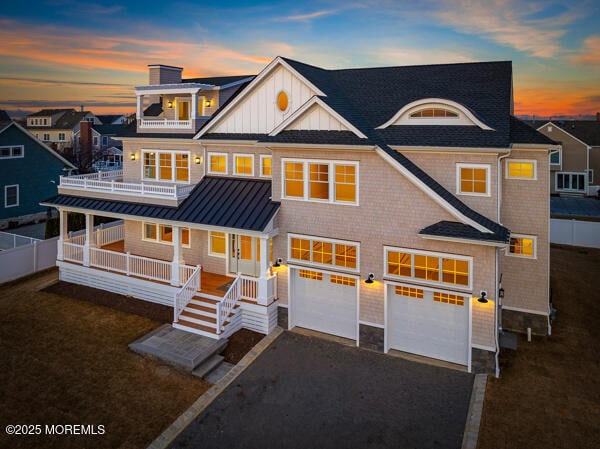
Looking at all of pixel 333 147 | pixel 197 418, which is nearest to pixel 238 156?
pixel 333 147

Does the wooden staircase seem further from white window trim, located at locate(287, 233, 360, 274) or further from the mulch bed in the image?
white window trim, located at locate(287, 233, 360, 274)

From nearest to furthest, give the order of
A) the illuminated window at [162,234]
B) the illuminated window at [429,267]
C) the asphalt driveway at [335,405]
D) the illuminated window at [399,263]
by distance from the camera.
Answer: the asphalt driveway at [335,405] → the illuminated window at [429,267] → the illuminated window at [399,263] → the illuminated window at [162,234]

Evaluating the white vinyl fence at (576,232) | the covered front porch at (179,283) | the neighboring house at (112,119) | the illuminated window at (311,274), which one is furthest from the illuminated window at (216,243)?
the neighboring house at (112,119)

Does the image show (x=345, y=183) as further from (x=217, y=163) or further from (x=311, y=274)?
(x=217, y=163)

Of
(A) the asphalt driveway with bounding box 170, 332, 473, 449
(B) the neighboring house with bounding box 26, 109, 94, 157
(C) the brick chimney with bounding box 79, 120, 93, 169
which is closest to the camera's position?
(A) the asphalt driveway with bounding box 170, 332, 473, 449

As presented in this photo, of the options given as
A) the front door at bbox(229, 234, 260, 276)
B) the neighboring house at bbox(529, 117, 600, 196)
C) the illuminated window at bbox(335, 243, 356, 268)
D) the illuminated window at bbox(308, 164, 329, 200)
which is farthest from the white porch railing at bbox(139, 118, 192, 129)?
the neighboring house at bbox(529, 117, 600, 196)

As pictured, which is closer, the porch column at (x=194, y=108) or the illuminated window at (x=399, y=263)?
the illuminated window at (x=399, y=263)

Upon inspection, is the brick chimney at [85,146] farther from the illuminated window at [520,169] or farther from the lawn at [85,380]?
the illuminated window at [520,169]
